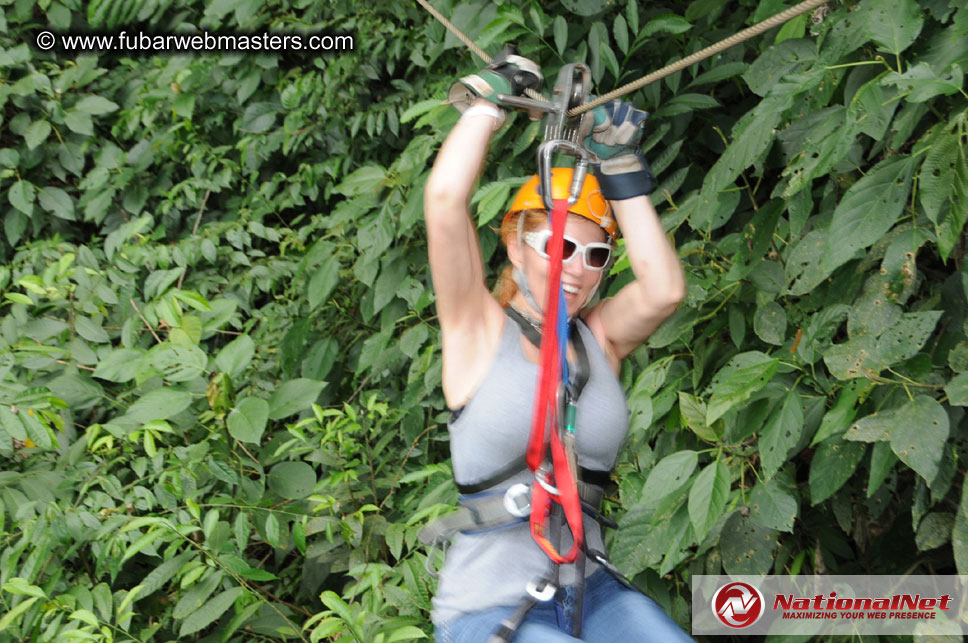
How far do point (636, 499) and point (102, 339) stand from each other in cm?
237

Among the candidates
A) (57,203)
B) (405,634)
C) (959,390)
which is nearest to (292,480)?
(405,634)

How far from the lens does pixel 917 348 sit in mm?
1982

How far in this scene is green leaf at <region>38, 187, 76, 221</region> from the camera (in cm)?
547

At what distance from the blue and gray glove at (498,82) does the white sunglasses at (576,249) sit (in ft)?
0.89

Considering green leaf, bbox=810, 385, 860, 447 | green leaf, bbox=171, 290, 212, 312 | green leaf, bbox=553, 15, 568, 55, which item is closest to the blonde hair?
green leaf, bbox=810, 385, 860, 447

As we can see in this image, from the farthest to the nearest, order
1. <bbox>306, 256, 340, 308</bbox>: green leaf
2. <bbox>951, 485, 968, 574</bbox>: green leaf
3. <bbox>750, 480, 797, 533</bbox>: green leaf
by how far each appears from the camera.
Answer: <bbox>306, 256, 340, 308</bbox>: green leaf, <bbox>750, 480, 797, 533</bbox>: green leaf, <bbox>951, 485, 968, 574</bbox>: green leaf

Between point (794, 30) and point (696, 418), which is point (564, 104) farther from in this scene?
point (794, 30)

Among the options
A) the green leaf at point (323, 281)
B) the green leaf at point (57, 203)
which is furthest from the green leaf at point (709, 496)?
the green leaf at point (57, 203)

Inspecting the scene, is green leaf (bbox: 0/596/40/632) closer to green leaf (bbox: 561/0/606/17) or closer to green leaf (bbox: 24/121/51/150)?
green leaf (bbox: 561/0/606/17)

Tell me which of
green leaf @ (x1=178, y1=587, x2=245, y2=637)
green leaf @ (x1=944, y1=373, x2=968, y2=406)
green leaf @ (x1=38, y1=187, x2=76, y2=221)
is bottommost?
green leaf @ (x1=178, y1=587, x2=245, y2=637)

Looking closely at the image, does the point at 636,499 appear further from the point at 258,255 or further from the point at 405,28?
the point at 258,255

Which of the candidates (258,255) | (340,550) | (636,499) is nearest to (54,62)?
(258,255)

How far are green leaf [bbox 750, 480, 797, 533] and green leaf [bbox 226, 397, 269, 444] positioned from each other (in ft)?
5.17

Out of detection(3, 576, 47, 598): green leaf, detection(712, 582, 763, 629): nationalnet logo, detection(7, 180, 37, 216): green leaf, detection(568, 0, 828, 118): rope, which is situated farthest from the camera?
detection(7, 180, 37, 216): green leaf
